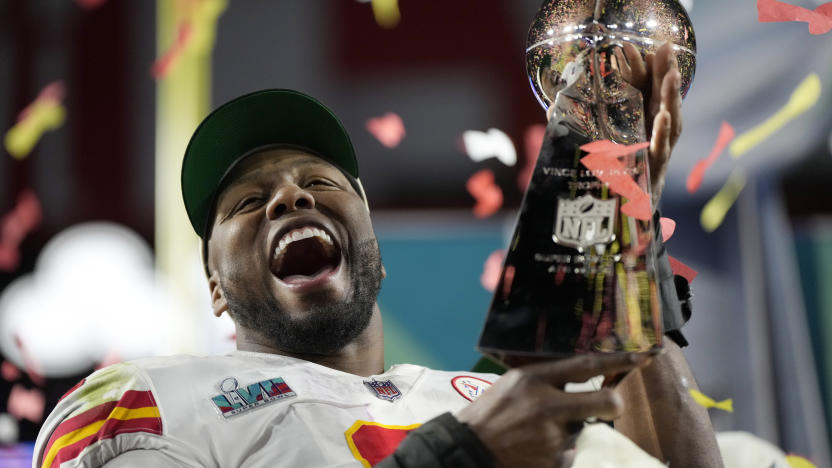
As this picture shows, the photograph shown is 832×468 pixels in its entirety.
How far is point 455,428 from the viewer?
0.86 metres

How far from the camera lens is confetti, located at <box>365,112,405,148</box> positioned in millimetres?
2830

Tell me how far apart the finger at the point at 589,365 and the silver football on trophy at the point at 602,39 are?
35 centimetres

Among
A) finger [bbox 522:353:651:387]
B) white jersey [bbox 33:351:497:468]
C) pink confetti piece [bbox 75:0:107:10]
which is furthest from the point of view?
pink confetti piece [bbox 75:0:107:10]

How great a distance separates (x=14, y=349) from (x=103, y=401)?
1801 mm

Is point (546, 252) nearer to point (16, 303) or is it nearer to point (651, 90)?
point (651, 90)

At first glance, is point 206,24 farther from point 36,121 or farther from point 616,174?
point 616,174

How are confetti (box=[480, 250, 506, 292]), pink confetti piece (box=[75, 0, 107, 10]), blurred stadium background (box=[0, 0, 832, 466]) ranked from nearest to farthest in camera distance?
blurred stadium background (box=[0, 0, 832, 466]), confetti (box=[480, 250, 506, 292]), pink confetti piece (box=[75, 0, 107, 10])

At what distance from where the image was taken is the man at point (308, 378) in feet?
2.75

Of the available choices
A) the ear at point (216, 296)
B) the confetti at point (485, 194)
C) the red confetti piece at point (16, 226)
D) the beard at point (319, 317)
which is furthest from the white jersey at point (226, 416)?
the red confetti piece at point (16, 226)

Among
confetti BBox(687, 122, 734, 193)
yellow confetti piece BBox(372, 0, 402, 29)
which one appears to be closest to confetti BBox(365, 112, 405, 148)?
yellow confetti piece BBox(372, 0, 402, 29)

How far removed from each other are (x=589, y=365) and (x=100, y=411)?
70 centimetres

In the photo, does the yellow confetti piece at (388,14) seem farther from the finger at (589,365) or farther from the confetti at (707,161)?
the finger at (589,365)

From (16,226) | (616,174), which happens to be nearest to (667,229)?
(616,174)

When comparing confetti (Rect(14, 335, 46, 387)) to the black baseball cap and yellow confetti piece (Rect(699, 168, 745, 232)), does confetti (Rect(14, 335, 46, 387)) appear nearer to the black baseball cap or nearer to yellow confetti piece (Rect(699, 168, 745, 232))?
the black baseball cap
